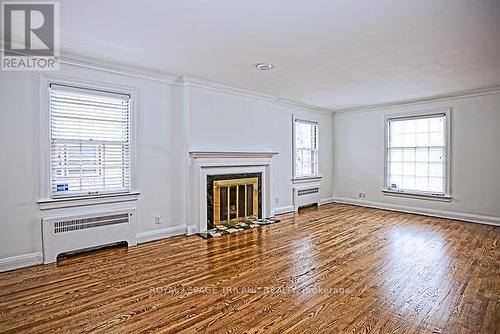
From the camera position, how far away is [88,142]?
385 cm

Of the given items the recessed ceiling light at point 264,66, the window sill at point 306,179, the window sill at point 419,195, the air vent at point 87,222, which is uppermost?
the recessed ceiling light at point 264,66

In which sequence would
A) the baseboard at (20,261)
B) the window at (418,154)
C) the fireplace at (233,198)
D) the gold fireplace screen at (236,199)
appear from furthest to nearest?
1. the window at (418,154)
2. the gold fireplace screen at (236,199)
3. the fireplace at (233,198)
4. the baseboard at (20,261)

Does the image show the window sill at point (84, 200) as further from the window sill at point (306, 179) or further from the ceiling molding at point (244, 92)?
the window sill at point (306, 179)

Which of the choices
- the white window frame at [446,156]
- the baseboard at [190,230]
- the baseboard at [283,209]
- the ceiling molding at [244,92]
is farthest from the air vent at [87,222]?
the white window frame at [446,156]

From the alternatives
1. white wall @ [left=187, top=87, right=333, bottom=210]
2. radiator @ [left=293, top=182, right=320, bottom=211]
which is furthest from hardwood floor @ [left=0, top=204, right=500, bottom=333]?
radiator @ [left=293, top=182, right=320, bottom=211]

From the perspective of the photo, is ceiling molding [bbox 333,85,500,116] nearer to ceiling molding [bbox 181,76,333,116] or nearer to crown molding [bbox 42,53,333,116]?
ceiling molding [bbox 181,76,333,116]

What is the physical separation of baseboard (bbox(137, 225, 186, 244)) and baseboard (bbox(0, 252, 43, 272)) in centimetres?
120

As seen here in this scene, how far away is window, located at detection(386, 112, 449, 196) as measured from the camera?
6012 mm

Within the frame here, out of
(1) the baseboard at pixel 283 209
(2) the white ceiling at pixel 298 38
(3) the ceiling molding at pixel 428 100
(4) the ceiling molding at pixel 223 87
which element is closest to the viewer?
(2) the white ceiling at pixel 298 38

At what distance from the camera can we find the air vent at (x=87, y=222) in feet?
11.8

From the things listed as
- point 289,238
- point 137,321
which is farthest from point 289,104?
point 137,321

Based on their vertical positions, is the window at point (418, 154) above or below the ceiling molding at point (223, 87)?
below

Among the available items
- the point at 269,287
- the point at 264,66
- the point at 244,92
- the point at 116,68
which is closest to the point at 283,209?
the point at 244,92

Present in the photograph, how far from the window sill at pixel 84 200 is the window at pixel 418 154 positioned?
220 inches
